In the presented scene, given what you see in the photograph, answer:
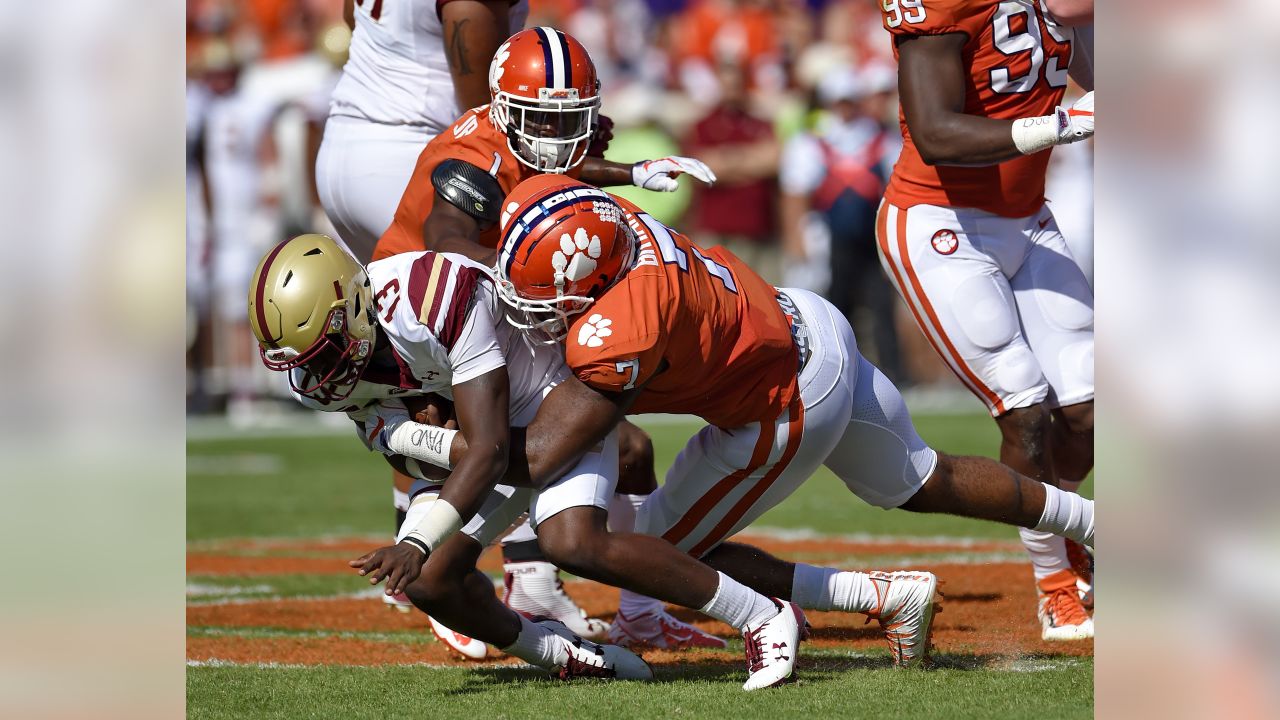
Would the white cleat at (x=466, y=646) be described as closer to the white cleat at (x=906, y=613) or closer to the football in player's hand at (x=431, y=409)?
the football in player's hand at (x=431, y=409)

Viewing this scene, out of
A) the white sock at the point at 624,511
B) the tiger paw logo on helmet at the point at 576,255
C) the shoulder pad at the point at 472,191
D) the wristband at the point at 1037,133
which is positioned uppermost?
the wristband at the point at 1037,133

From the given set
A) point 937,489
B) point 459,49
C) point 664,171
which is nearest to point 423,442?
point 664,171

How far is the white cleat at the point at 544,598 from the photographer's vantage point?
16.1ft

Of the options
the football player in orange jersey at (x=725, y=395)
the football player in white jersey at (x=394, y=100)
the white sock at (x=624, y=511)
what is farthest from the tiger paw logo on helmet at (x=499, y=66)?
the white sock at (x=624, y=511)

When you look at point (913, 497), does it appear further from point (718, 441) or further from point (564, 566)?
point (564, 566)

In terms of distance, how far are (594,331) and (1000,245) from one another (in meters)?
1.72

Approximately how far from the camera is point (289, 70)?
43.8ft

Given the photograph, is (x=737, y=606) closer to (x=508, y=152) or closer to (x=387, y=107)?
(x=508, y=152)

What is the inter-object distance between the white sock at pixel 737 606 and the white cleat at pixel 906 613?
0.34m

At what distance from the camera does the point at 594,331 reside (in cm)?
369

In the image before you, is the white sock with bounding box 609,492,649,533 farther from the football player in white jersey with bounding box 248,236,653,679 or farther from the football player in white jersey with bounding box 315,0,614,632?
the football player in white jersey with bounding box 248,236,653,679

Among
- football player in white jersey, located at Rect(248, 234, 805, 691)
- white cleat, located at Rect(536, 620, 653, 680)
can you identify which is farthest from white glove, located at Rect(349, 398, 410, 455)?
white cleat, located at Rect(536, 620, 653, 680)
